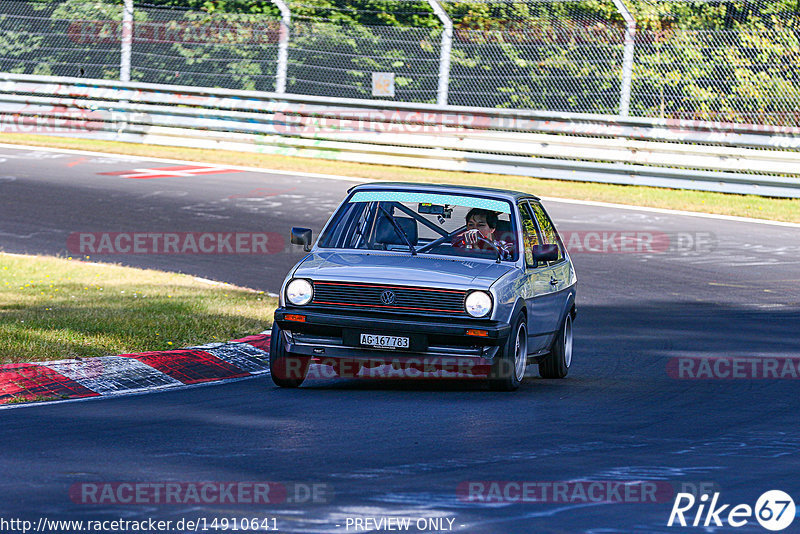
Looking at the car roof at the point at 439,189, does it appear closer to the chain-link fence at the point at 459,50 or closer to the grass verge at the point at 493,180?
the grass verge at the point at 493,180

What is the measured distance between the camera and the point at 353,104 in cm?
2508

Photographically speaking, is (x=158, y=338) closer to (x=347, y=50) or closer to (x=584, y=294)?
(x=584, y=294)

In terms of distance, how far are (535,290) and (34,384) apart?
3.62 meters

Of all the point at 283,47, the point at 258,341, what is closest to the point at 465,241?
the point at 258,341

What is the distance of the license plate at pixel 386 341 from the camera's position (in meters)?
8.80

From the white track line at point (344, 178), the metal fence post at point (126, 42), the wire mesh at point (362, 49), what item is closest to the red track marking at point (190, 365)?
the white track line at point (344, 178)

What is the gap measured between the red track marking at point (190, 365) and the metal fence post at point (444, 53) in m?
14.6

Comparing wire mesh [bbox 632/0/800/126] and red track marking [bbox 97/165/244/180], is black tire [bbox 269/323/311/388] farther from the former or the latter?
wire mesh [bbox 632/0/800/126]

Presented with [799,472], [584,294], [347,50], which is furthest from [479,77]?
[799,472]

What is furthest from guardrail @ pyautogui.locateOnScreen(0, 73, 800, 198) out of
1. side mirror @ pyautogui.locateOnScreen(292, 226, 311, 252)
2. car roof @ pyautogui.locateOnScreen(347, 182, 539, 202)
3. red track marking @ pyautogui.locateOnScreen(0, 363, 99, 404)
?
red track marking @ pyautogui.locateOnScreen(0, 363, 99, 404)

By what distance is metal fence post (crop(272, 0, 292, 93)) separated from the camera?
24.8 metres

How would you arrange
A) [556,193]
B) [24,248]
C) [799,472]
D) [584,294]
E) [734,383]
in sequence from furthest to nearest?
[556,193]
[24,248]
[584,294]
[734,383]
[799,472]

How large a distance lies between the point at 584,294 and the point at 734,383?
459 centimetres

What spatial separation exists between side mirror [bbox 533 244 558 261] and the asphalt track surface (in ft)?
3.14
